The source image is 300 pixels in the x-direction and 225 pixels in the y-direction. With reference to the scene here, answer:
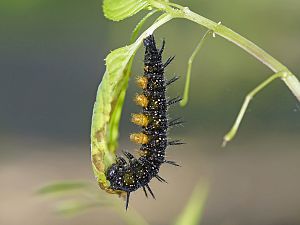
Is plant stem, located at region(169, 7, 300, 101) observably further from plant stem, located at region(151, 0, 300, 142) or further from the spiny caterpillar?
the spiny caterpillar

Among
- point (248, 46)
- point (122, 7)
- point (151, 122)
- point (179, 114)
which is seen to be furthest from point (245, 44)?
point (179, 114)

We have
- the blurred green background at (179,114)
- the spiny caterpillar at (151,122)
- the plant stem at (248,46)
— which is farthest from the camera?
the blurred green background at (179,114)

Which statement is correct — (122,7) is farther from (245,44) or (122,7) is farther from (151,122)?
(151,122)

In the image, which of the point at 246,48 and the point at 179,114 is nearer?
the point at 246,48

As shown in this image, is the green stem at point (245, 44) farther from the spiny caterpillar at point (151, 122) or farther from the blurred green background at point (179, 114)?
the blurred green background at point (179, 114)

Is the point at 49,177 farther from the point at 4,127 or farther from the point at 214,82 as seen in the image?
the point at 214,82

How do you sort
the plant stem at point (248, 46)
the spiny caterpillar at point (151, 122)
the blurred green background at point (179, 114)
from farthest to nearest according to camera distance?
1. the blurred green background at point (179, 114)
2. the spiny caterpillar at point (151, 122)
3. the plant stem at point (248, 46)

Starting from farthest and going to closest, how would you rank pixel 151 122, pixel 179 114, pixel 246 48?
pixel 179 114 < pixel 151 122 < pixel 246 48

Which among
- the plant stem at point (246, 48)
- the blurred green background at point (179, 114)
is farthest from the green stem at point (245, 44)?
the blurred green background at point (179, 114)
